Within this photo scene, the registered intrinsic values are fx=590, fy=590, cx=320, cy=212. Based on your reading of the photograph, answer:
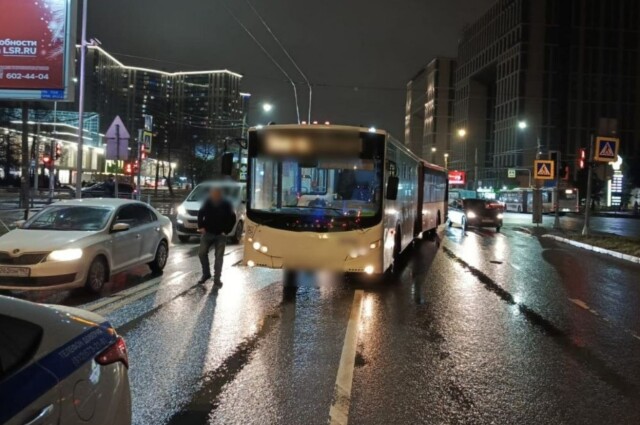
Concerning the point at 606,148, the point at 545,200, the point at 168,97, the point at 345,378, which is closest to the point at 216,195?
the point at 345,378

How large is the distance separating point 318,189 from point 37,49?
506 inches

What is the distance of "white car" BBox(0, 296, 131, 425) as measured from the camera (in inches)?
92.7

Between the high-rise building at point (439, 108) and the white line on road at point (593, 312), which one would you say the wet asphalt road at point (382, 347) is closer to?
the white line on road at point (593, 312)

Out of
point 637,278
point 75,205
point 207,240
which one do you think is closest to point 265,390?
point 207,240

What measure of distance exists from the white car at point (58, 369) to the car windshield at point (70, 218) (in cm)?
706

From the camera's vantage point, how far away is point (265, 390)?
16.6 ft

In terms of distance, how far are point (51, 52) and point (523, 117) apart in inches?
3449

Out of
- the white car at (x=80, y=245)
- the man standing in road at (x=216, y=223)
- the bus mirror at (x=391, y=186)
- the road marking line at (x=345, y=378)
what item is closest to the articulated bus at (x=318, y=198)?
the bus mirror at (x=391, y=186)

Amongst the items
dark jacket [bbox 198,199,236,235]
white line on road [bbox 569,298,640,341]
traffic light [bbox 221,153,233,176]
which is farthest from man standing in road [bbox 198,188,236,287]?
white line on road [bbox 569,298,640,341]

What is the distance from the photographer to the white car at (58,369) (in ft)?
7.73

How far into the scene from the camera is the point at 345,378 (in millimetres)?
5449

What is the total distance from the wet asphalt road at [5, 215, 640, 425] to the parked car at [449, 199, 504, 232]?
17.2 m

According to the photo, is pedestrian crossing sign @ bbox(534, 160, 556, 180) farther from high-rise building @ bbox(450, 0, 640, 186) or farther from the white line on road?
high-rise building @ bbox(450, 0, 640, 186)

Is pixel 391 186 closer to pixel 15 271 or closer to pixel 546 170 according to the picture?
pixel 15 271
